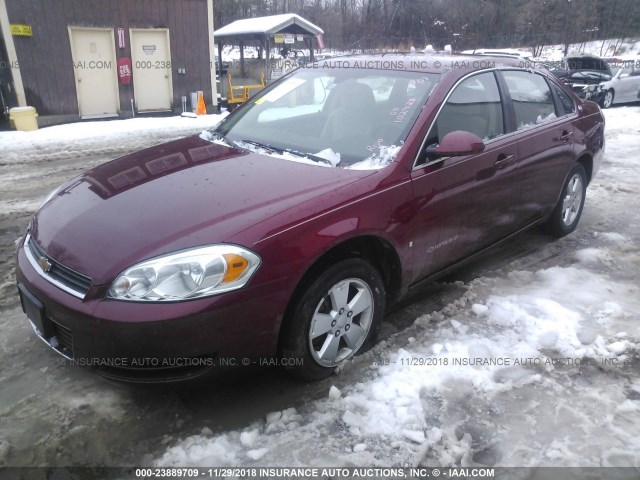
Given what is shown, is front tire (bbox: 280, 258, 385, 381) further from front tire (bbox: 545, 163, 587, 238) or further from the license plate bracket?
front tire (bbox: 545, 163, 587, 238)

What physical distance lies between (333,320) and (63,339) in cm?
139

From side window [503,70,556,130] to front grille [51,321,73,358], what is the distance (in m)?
3.51

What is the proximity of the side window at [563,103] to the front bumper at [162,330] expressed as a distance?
3582mm

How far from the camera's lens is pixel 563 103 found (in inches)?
190

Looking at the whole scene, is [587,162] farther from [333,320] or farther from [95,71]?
[95,71]

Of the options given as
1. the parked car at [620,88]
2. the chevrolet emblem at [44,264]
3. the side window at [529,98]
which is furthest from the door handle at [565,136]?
the parked car at [620,88]

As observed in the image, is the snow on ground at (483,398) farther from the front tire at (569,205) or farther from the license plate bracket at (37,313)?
the front tire at (569,205)

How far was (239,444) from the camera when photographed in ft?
8.16

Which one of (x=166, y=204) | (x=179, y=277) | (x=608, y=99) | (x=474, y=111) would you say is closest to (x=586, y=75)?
(x=608, y=99)

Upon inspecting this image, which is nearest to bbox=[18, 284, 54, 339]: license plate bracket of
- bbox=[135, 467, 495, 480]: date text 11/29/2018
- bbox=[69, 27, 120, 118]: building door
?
bbox=[135, 467, 495, 480]: date text 11/29/2018

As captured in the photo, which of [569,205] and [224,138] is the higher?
[224,138]

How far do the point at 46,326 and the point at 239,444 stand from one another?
3.73 ft

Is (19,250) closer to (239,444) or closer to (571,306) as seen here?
(239,444)

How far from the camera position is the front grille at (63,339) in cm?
248
